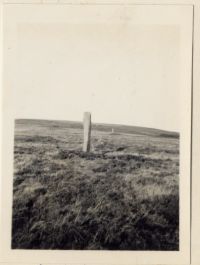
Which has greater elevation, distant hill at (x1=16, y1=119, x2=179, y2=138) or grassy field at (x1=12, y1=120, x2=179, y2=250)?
distant hill at (x1=16, y1=119, x2=179, y2=138)

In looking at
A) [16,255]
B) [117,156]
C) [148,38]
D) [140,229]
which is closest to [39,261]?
[16,255]

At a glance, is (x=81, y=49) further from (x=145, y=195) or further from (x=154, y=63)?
(x=145, y=195)

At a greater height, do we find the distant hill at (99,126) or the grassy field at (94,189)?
the distant hill at (99,126)

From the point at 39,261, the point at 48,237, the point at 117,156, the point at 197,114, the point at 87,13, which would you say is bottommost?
the point at 39,261

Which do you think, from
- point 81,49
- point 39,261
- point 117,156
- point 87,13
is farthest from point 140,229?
point 87,13

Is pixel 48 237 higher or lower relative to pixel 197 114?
lower

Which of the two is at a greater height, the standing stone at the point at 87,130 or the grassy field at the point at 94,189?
the standing stone at the point at 87,130
